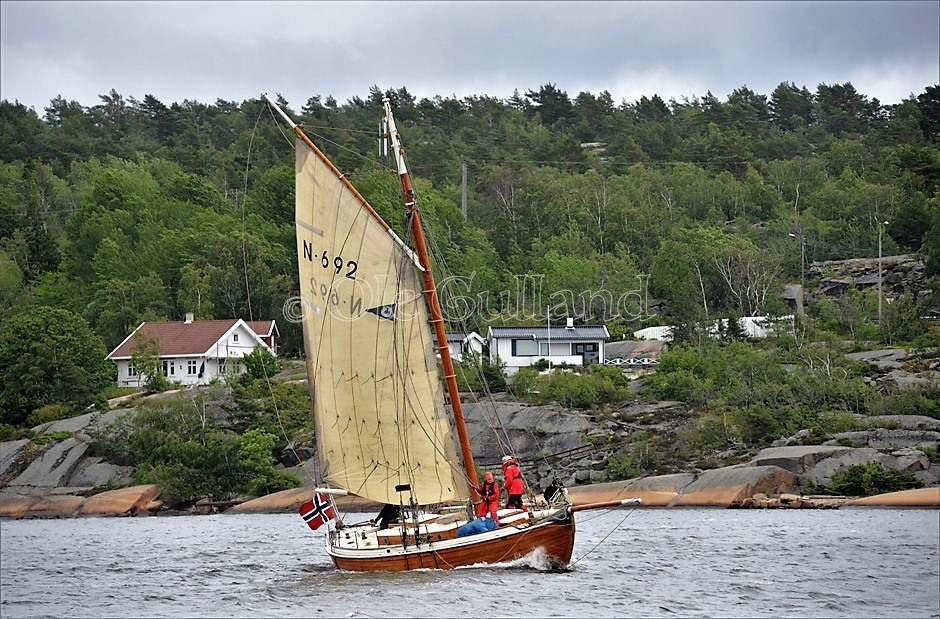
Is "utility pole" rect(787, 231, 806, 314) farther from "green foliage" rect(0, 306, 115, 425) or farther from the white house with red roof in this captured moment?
"green foliage" rect(0, 306, 115, 425)

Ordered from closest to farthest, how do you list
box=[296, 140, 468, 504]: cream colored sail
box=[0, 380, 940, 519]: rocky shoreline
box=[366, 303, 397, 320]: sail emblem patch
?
1. box=[296, 140, 468, 504]: cream colored sail
2. box=[366, 303, 397, 320]: sail emblem patch
3. box=[0, 380, 940, 519]: rocky shoreline

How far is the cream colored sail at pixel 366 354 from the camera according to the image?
3381cm

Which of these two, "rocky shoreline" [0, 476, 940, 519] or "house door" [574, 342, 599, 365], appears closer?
"rocky shoreline" [0, 476, 940, 519]

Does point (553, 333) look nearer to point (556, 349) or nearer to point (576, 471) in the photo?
point (556, 349)

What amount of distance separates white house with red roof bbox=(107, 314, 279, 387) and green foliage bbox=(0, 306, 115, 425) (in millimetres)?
7429

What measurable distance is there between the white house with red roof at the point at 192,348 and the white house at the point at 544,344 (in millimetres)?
18437

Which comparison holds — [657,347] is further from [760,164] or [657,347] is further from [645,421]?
[760,164]

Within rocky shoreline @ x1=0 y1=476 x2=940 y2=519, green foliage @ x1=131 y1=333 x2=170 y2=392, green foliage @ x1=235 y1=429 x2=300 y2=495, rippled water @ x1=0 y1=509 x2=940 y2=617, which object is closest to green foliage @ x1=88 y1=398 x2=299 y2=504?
green foliage @ x1=235 y1=429 x2=300 y2=495

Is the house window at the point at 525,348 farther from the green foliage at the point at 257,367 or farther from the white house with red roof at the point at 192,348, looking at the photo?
the white house with red roof at the point at 192,348

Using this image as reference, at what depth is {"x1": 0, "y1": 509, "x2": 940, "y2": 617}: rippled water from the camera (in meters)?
28.1

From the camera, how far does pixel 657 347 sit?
303 feet

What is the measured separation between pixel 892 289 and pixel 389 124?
258 feet

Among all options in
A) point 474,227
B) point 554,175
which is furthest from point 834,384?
point 554,175

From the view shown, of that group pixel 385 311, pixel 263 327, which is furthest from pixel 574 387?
pixel 385 311
